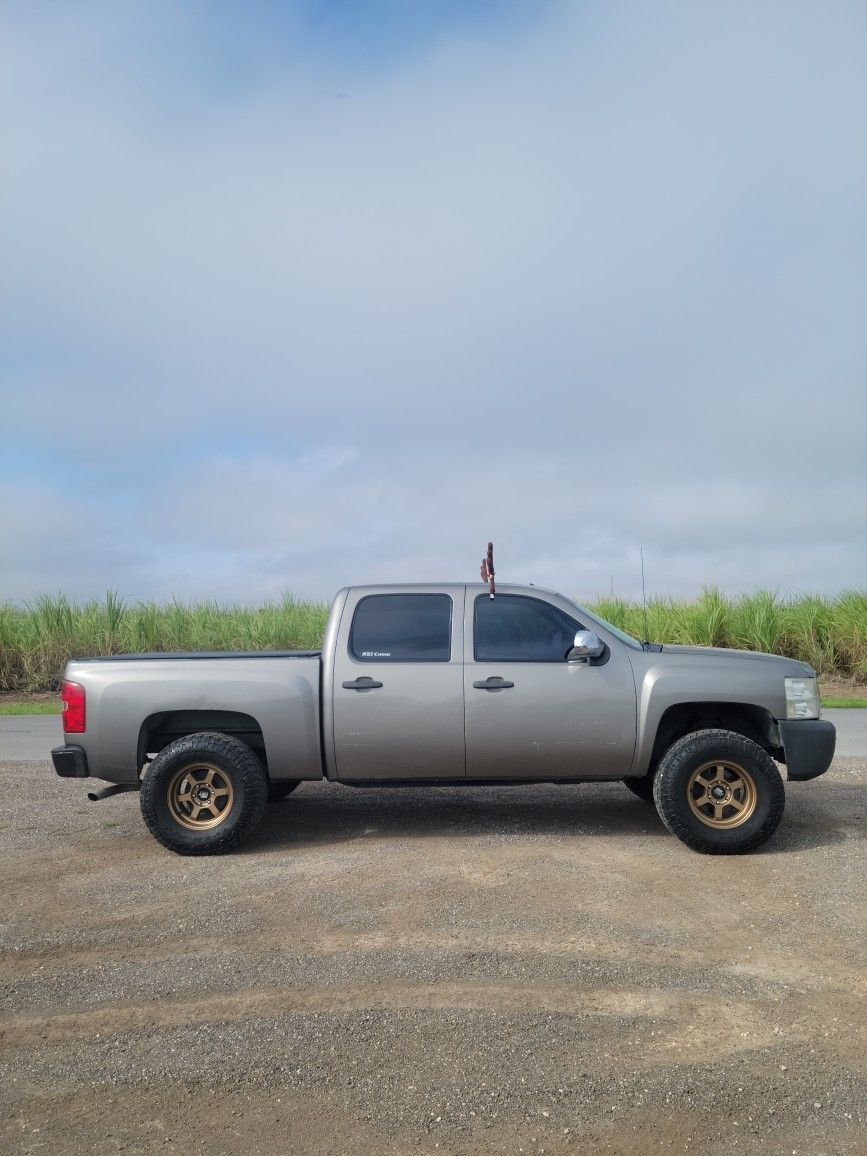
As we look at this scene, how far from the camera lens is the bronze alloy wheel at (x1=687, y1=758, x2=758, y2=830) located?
7633 mm

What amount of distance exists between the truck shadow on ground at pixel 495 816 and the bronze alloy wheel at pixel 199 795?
0.38 m

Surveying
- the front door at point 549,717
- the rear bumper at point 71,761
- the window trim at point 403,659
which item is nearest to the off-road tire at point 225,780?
the rear bumper at point 71,761

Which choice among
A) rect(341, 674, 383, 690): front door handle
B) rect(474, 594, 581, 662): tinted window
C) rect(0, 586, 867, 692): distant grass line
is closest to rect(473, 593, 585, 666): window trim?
rect(474, 594, 581, 662): tinted window

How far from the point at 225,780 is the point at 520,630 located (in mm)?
2575

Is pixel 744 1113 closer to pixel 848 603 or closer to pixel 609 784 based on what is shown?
pixel 609 784

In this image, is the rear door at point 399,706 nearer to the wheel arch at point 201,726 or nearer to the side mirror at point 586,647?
the wheel arch at point 201,726

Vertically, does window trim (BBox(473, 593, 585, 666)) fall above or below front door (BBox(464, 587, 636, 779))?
above

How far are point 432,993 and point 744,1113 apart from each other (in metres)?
1.59

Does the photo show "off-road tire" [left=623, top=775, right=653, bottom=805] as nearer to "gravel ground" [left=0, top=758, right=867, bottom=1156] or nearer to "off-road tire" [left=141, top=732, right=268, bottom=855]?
"gravel ground" [left=0, top=758, right=867, bottom=1156]

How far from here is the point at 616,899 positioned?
21.0 feet

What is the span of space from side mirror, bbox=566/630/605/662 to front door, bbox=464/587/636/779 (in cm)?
6

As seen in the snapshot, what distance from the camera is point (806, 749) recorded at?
25.8 feet

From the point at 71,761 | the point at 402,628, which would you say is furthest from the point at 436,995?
the point at 71,761

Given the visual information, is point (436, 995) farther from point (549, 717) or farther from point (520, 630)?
point (520, 630)
